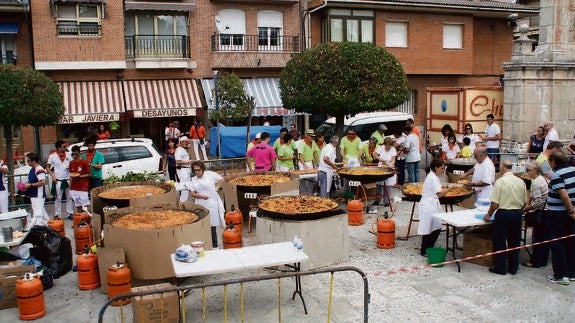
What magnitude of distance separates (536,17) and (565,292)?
3203cm

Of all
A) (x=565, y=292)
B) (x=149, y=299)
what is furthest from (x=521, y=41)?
(x=149, y=299)

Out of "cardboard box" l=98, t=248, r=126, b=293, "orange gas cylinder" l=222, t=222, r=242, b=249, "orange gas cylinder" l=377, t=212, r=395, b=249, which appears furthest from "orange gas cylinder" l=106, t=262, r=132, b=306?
"orange gas cylinder" l=377, t=212, r=395, b=249

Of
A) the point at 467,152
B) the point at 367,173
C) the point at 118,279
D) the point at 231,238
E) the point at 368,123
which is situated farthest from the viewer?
the point at 368,123

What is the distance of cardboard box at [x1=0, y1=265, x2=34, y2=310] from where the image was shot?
857 centimetres

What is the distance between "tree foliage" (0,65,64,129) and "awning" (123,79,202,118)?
30.9 ft

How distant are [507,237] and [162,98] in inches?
741

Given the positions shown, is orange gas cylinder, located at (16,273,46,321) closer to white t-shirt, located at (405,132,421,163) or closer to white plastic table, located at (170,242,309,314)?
white plastic table, located at (170,242,309,314)

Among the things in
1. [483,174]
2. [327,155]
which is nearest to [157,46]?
[327,155]

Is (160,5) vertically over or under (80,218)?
over

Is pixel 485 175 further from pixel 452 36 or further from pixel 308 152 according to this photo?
pixel 452 36

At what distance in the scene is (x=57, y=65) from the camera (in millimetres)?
23703

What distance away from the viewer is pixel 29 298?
319 inches

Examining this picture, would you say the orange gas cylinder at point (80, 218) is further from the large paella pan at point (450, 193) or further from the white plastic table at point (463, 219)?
the white plastic table at point (463, 219)

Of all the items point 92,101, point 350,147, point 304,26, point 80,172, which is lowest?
point 80,172
